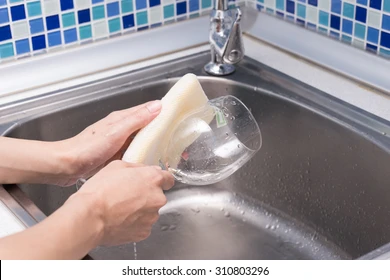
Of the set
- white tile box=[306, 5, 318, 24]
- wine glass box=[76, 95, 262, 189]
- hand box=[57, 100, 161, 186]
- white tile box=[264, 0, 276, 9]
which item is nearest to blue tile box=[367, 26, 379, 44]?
white tile box=[306, 5, 318, 24]

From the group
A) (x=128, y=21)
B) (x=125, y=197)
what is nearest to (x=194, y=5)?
(x=128, y=21)

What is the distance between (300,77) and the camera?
4.03ft

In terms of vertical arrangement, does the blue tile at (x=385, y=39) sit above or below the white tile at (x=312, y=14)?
above

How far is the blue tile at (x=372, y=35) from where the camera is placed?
3.81 feet

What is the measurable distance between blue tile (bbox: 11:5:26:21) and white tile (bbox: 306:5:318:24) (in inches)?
20.0

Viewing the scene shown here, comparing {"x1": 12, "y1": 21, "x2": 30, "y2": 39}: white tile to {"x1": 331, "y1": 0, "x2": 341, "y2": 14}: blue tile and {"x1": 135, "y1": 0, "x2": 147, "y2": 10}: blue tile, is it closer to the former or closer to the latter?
{"x1": 135, "y1": 0, "x2": 147, "y2": 10}: blue tile

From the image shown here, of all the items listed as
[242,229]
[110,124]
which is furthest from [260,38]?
[110,124]

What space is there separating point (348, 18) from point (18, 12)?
0.57m

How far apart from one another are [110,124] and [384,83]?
49cm

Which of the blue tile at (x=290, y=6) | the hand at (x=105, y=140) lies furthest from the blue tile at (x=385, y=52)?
the hand at (x=105, y=140)

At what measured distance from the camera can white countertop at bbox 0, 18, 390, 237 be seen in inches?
44.6

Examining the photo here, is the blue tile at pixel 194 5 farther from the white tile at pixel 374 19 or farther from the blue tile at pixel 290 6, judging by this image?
the white tile at pixel 374 19

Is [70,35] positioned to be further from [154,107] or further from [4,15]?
[154,107]
